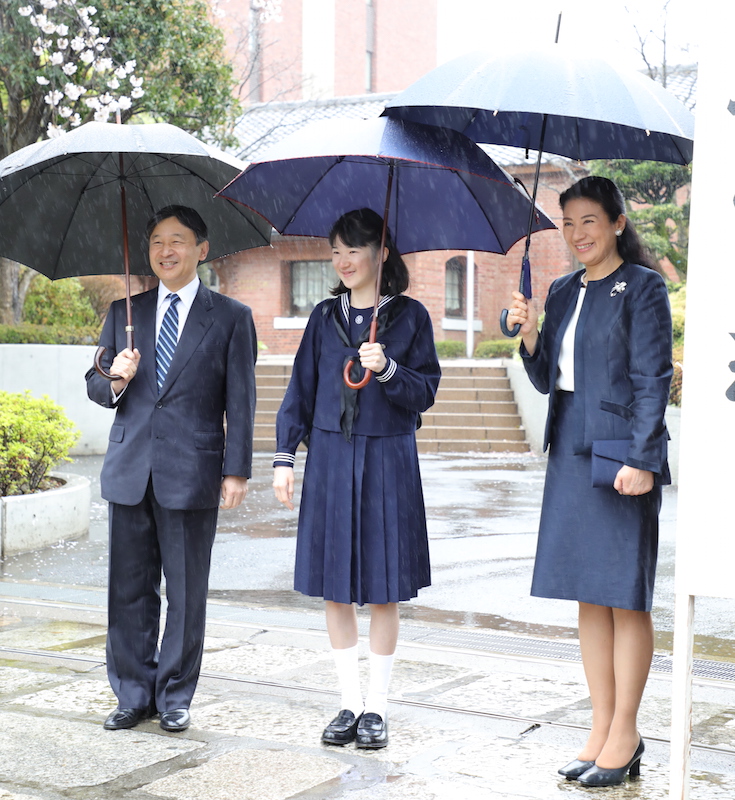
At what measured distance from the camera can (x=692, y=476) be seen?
8.96ft

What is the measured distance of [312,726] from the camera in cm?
408

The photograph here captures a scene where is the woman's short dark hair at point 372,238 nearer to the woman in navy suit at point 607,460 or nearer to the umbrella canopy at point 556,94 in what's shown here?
the umbrella canopy at point 556,94

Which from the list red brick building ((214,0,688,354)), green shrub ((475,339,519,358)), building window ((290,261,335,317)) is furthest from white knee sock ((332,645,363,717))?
building window ((290,261,335,317))

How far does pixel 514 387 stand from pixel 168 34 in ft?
24.3

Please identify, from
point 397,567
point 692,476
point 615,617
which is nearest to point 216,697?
point 397,567

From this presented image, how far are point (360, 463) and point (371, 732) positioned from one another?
96 centimetres

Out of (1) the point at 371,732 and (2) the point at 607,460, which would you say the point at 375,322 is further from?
(1) the point at 371,732

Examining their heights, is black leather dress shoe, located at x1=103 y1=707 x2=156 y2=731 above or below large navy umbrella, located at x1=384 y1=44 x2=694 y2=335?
below

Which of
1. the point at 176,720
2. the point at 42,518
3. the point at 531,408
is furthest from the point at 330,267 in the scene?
the point at 176,720

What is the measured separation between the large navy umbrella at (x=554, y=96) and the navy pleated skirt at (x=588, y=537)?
513mm

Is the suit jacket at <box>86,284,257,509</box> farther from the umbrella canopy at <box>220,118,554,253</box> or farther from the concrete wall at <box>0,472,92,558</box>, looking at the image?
the concrete wall at <box>0,472,92,558</box>

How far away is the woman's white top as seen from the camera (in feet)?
12.1

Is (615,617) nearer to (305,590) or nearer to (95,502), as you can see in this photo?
(305,590)

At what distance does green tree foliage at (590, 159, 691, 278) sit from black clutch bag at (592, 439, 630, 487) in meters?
13.0
